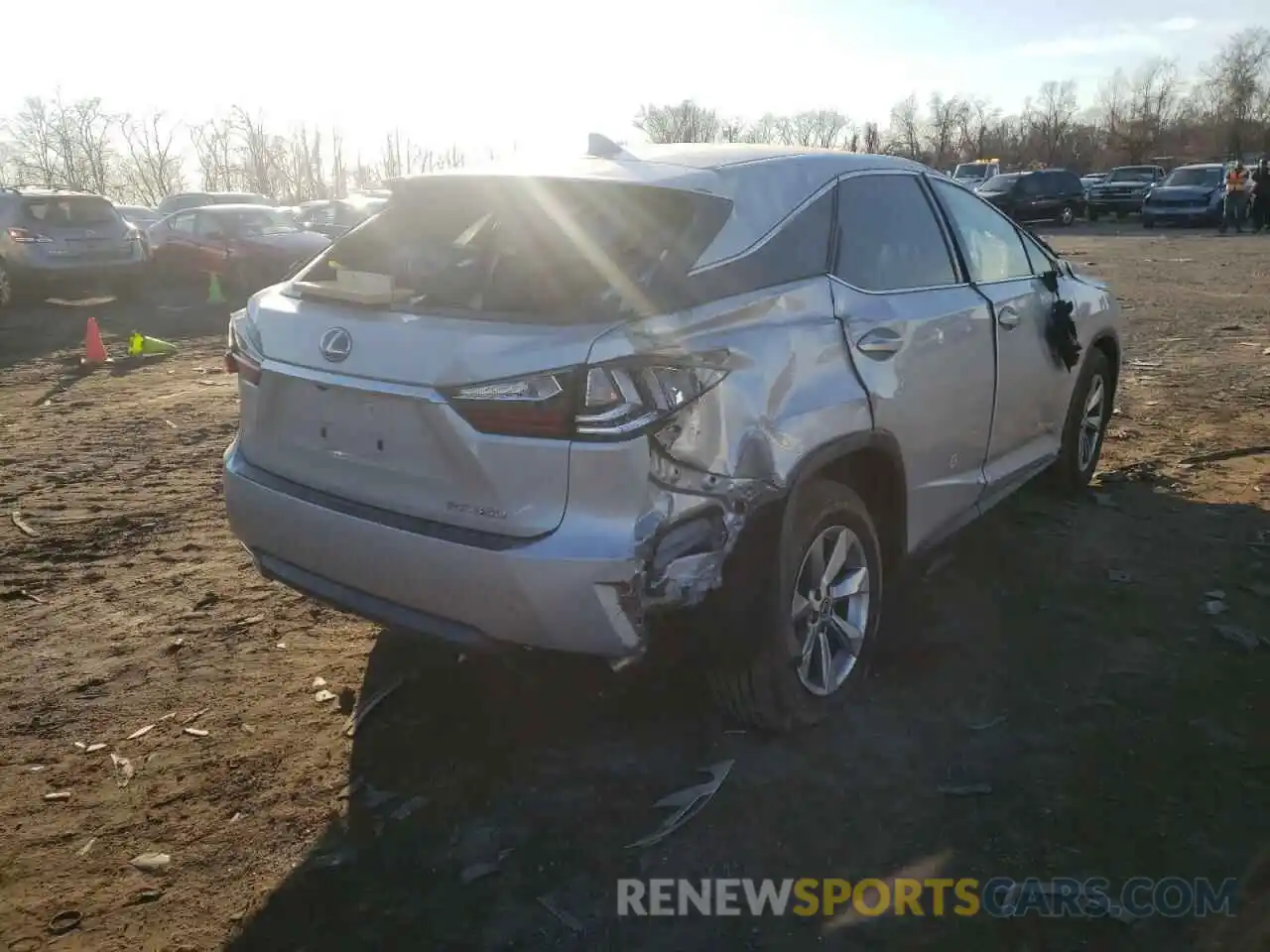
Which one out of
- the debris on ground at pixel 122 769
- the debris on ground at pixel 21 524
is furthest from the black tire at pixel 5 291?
the debris on ground at pixel 122 769

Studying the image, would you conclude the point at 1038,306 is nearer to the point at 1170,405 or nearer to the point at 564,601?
the point at 564,601

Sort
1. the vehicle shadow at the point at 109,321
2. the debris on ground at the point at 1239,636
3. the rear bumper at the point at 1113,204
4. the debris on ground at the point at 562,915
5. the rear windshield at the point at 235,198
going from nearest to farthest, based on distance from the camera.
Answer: the debris on ground at the point at 562,915 → the debris on ground at the point at 1239,636 → the vehicle shadow at the point at 109,321 → the rear windshield at the point at 235,198 → the rear bumper at the point at 1113,204

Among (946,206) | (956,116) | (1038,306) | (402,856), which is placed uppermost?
(956,116)

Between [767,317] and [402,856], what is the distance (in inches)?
69.8

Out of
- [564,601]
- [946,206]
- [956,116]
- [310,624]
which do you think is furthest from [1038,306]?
[956,116]

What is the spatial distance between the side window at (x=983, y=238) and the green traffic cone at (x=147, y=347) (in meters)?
9.07

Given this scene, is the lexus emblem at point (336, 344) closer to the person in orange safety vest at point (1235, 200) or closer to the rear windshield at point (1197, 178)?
the person in orange safety vest at point (1235, 200)

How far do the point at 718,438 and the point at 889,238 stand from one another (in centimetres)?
144

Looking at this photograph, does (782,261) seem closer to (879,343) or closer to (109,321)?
(879,343)

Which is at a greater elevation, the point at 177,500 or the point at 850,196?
the point at 850,196

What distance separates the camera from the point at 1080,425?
5375 millimetres

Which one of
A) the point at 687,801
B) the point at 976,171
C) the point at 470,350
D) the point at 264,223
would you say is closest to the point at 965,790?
the point at 687,801

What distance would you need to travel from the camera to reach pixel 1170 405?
7.63 m

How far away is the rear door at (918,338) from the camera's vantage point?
11.3ft
